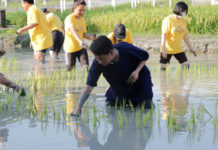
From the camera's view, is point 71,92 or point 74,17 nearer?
point 71,92

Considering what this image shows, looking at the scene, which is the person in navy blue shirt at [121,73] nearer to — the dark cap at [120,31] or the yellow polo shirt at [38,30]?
the dark cap at [120,31]

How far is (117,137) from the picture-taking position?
441 centimetres

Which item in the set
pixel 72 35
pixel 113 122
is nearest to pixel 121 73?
pixel 113 122

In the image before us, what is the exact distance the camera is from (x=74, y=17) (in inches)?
328

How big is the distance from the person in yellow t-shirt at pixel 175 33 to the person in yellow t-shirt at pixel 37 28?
2.27 meters

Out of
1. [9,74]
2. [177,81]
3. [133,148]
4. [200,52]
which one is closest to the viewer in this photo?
[133,148]

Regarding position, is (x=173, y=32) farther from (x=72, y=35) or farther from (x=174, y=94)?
(x=174, y=94)

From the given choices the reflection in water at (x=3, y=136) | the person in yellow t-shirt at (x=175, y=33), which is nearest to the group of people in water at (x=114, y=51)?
the person in yellow t-shirt at (x=175, y=33)

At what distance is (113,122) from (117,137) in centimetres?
55

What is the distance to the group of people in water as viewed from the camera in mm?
4957

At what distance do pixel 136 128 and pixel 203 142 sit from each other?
2.63 ft

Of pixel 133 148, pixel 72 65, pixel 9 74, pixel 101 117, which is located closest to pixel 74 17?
pixel 72 65

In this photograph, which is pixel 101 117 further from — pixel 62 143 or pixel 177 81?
pixel 177 81

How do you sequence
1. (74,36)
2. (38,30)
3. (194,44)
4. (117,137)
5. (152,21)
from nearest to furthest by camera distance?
(117,137) → (74,36) → (38,30) → (194,44) → (152,21)
